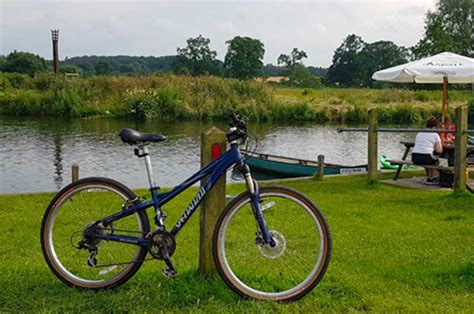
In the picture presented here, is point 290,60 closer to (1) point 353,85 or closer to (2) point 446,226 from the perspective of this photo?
(1) point 353,85

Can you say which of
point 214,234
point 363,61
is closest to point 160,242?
point 214,234

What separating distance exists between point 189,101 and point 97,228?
31439mm

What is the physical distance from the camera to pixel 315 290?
397cm

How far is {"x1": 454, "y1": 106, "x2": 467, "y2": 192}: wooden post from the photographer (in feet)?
28.5

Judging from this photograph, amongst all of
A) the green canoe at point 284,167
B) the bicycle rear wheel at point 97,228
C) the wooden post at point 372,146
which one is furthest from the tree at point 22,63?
the bicycle rear wheel at point 97,228

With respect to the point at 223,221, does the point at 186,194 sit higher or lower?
lower

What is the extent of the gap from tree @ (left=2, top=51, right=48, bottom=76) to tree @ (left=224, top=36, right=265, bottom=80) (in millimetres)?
25000

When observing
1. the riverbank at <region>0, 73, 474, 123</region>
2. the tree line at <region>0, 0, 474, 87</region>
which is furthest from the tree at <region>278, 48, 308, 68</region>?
the riverbank at <region>0, 73, 474, 123</region>

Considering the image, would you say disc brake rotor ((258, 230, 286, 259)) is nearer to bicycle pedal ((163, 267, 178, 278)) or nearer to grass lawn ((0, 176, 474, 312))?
grass lawn ((0, 176, 474, 312))

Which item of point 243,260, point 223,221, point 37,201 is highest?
point 223,221

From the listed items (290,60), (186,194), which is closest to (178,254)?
(186,194)

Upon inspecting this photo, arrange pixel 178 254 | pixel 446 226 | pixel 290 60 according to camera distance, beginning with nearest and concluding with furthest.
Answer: pixel 178 254 → pixel 446 226 → pixel 290 60

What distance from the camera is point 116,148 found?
22.6m

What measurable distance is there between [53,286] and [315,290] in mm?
1827
